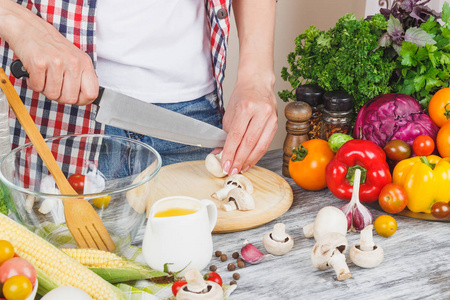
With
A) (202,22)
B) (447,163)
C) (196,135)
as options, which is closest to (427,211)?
(447,163)

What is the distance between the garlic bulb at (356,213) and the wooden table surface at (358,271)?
3 cm

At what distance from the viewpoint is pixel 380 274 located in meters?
1.00

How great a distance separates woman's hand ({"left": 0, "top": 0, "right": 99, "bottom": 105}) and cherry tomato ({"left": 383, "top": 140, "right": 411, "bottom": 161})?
2.44 feet

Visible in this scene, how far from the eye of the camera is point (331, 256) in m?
0.99

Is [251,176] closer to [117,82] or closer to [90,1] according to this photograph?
[117,82]

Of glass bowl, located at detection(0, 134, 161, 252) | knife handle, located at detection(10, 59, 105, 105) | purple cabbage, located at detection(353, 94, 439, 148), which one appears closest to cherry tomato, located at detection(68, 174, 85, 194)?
glass bowl, located at detection(0, 134, 161, 252)

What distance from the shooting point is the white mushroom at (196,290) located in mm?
843

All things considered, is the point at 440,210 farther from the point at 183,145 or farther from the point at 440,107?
the point at 183,145

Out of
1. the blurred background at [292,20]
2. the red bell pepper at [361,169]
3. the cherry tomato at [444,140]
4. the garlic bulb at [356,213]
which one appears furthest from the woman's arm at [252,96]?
the blurred background at [292,20]

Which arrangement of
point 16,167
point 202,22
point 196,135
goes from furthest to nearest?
point 202,22 < point 196,135 < point 16,167

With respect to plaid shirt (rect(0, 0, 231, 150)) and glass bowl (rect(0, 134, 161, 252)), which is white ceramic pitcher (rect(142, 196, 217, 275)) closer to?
glass bowl (rect(0, 134, 161, 252))

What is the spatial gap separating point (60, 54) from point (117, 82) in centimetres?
28

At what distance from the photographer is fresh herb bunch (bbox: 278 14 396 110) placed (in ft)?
4.57

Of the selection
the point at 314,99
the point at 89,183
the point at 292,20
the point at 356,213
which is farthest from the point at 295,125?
the point at 292,20
